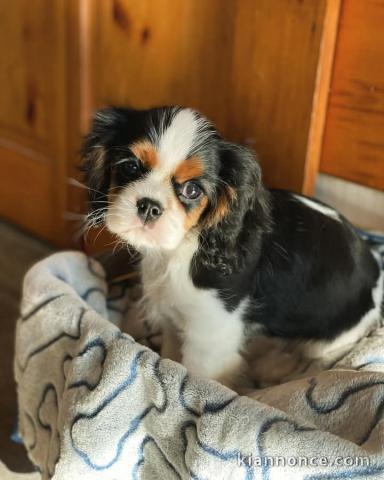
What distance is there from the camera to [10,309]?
2201mm

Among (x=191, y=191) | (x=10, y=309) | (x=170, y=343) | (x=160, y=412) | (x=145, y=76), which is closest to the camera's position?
(x=160, y=412)

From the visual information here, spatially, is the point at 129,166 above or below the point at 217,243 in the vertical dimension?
above

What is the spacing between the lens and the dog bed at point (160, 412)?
3.42 ft

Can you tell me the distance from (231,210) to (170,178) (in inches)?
6.0

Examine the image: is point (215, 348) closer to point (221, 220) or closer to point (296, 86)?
point (221, 220)

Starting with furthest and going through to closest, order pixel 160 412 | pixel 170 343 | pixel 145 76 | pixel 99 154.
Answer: pixel 145 76
pixel 170 343
pixel 99 154
pixel 160 412

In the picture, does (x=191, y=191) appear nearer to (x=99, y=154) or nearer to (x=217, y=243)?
(x=217, y=243)

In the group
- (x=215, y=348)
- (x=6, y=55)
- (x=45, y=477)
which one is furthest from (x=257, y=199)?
(x=6, y=55)

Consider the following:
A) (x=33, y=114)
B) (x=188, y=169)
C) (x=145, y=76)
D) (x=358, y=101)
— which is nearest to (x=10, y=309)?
(x=33, y=114)

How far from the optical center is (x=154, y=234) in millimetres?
1264

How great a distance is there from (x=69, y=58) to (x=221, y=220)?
3.83ft

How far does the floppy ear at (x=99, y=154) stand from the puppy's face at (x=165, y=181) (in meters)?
0.04

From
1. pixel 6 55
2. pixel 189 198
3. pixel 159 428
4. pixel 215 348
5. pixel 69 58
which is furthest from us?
pixel 6 55

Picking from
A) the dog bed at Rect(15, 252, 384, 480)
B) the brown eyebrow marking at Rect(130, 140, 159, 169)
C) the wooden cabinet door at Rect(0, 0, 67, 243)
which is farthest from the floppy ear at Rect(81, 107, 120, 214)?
the wooden cabinet door at Rect(0, 0, 67, 243)
